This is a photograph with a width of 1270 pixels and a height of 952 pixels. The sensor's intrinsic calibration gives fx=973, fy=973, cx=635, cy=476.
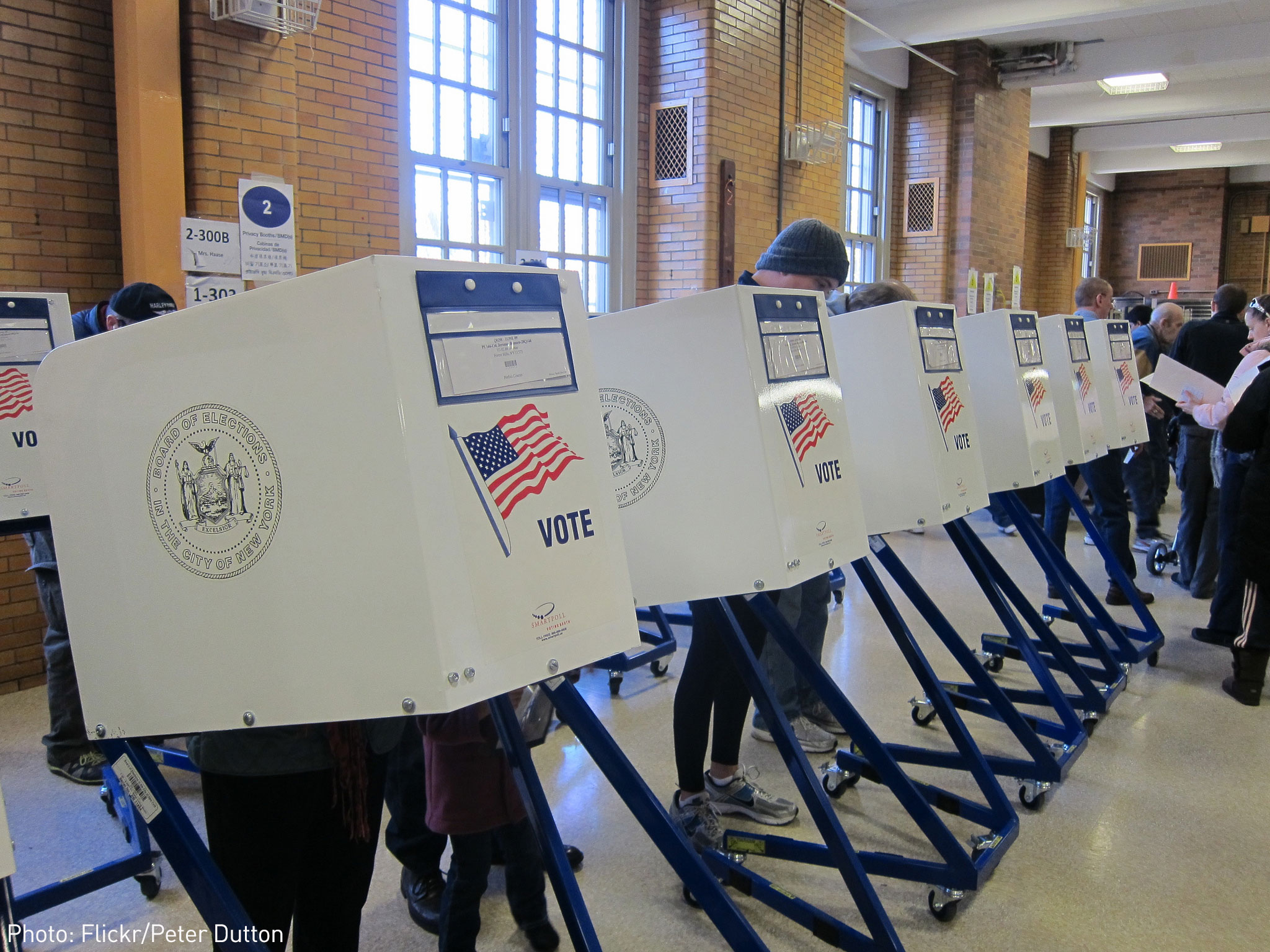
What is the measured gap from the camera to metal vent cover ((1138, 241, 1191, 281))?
52.2ft

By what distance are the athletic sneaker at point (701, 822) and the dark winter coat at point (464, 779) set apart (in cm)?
64

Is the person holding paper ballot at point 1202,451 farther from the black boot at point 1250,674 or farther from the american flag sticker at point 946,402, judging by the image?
the american flag sticker at point 946,402

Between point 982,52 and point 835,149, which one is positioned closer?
point 835,149

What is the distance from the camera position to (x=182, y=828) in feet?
3.86

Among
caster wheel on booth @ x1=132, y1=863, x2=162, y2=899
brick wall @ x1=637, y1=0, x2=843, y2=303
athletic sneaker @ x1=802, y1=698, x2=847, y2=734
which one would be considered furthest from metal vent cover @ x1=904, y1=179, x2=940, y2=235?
caster wheel on booth @ x1=132, y1=863, x2=162, y2=899

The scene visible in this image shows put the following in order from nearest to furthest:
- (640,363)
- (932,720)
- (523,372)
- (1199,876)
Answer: (523,372), (640,363), (1199,876), (932,720)

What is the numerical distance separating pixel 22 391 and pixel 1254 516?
3.74 meters

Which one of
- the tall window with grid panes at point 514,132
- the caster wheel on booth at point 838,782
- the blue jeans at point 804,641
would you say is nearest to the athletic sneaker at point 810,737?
the blue jeans at point 804,641

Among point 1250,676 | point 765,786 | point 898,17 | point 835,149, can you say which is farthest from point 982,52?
point 765,786

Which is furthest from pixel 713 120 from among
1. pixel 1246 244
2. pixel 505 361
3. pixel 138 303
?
pixel 1246 244

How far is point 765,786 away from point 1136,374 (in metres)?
2.57

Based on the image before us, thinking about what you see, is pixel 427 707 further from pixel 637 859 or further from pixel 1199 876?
pixel 1199 876

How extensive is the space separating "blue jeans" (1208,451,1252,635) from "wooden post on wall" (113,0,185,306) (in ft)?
13.4

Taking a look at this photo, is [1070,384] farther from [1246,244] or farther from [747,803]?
[1246,244]
